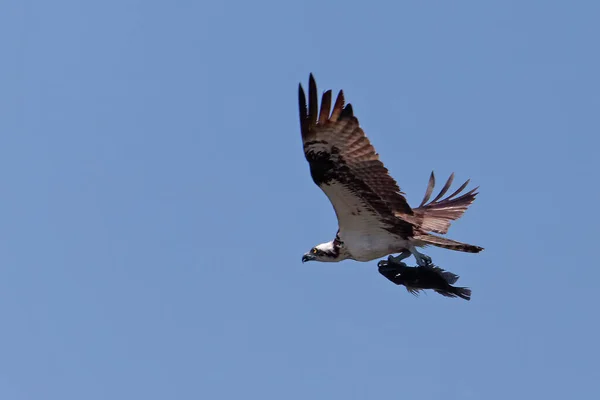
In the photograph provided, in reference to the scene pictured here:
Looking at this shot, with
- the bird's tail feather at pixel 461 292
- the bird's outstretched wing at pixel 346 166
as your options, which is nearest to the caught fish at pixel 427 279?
the bird's tail feather at pixel 461 292

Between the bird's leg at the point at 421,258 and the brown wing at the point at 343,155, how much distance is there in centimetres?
71

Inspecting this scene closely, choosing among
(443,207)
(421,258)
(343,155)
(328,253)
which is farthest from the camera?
(443,207)

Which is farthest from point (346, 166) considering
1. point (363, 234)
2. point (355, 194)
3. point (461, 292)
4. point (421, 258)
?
point (461, 292)

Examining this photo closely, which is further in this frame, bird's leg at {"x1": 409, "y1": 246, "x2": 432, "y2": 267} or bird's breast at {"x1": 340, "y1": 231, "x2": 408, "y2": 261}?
bird's breast at {"x1": 340, "y1": 231, "x2": 408, "y2": 261}

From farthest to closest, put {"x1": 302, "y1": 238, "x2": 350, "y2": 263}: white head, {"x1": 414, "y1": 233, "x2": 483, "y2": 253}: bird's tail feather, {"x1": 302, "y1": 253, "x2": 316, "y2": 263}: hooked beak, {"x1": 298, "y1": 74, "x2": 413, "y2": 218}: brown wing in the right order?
{"x1": 302, "y1": 253, "x2": 316, "y2": 263}: hooked beak
{"x1": 302, "y1": 238, "x2": 350, "y2": 263}: white head
{"x1": 414, "y1": 233, "x2": 483, "y2": 253}: bird's tail feather
{"x1": 298, "y1": 74, "x2": 413, "y2": 218}: brown wing

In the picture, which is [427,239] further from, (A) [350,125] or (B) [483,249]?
(A) [350,125]

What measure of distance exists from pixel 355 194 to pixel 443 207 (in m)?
3.57

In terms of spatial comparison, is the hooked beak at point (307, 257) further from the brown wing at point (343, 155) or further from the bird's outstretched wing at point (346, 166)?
the brown wing at point (343, 155)

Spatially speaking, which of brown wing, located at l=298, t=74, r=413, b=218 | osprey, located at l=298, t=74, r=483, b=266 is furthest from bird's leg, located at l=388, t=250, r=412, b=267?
brown wing, located at l=298, t=74, r=413, b=218

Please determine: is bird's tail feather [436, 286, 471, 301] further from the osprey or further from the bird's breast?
the bird's breast

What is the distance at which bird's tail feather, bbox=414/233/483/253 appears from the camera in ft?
51.8

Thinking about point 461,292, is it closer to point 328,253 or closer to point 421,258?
point 421,258

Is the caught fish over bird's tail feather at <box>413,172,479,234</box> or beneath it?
beneath

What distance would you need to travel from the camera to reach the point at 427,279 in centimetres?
1639
